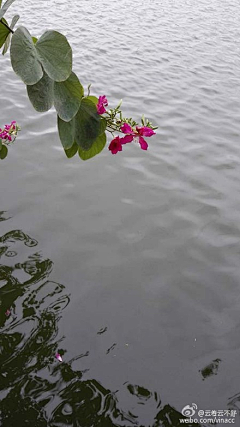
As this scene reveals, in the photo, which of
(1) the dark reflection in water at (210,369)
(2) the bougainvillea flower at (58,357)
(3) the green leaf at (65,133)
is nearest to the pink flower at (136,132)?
(3) the green leaf at (65,133)

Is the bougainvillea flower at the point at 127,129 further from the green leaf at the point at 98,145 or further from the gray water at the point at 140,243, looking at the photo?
the gray water at the point at 140,243

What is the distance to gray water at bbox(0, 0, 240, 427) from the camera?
2.30 metres

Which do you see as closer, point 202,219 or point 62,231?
point 62,231

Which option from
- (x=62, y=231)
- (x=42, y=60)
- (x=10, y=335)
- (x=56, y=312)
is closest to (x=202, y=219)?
(x=62, y=231)

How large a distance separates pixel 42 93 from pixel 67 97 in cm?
10

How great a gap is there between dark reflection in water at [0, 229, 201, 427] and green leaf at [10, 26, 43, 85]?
154cm

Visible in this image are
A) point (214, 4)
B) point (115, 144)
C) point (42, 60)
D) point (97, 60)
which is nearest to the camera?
point (42, 60)

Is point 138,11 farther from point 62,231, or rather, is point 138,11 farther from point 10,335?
point 10,335

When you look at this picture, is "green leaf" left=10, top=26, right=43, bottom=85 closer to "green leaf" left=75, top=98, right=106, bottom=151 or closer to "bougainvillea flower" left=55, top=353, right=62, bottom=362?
"green leaf" left=75, top=98, right=106, bottom=151

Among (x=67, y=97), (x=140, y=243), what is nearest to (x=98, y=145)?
(x=67, y=97)

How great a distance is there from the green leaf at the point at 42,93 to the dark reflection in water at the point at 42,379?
1.44 m

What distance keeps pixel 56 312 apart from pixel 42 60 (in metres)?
1.70

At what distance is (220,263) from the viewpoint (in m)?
3.05

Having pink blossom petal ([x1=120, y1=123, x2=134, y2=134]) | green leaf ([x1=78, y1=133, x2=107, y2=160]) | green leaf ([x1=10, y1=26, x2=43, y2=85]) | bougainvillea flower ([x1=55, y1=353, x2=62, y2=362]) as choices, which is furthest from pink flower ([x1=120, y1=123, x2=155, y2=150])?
bougainvillea flower ([x1=55, y1=353, x2=62, y2=362])
